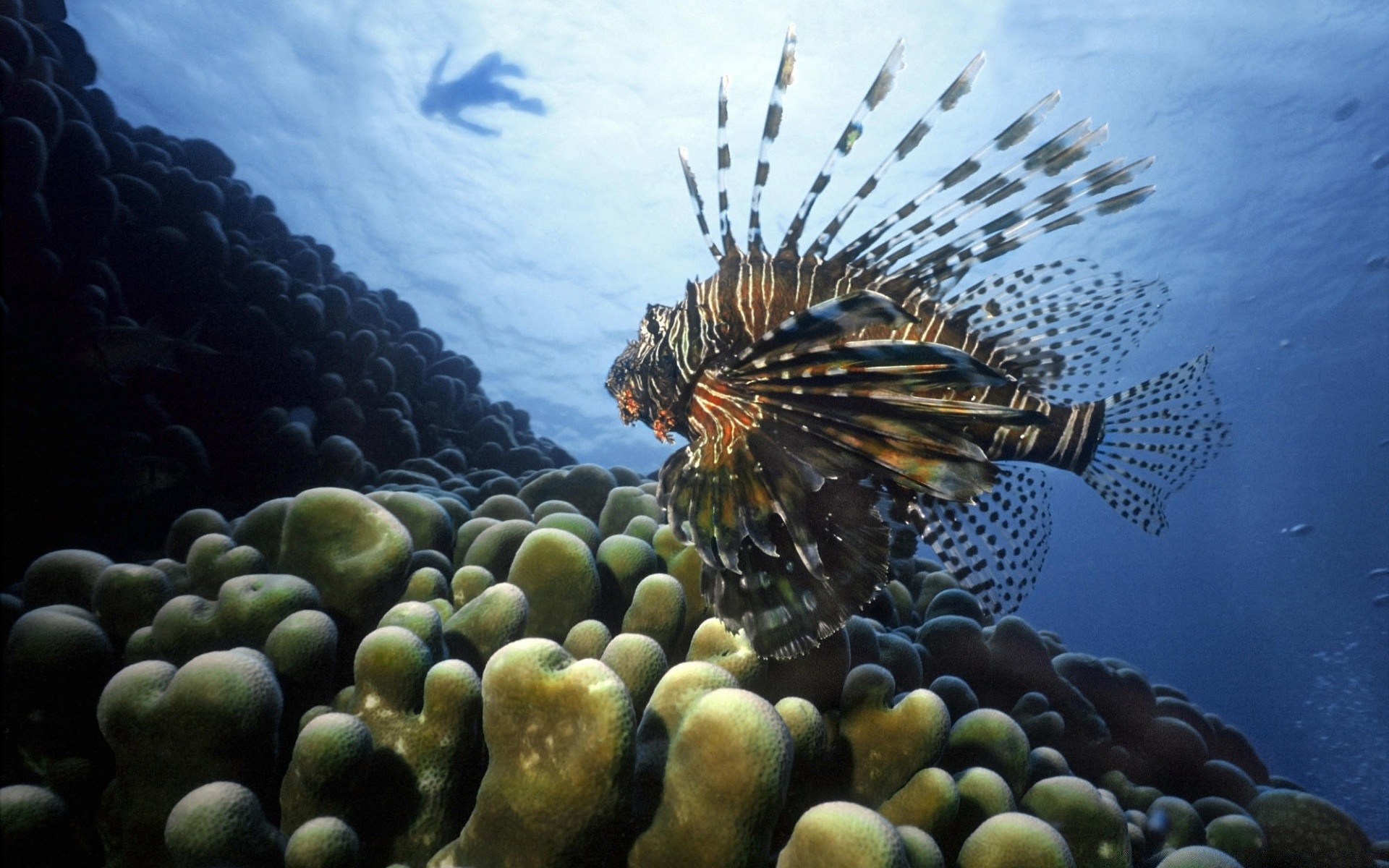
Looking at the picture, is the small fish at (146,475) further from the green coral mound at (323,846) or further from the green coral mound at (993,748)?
the green coral mound at (993,748)

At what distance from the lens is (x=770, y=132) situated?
250 centimetres

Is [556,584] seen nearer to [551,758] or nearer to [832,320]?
[551,758]

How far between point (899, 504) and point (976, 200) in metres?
1.24

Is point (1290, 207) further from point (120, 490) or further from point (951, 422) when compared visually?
point (120, 490)

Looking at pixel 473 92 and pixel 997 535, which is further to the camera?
Result: pixel 473 92

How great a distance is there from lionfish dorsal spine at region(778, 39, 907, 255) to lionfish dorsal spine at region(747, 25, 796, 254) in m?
0.14

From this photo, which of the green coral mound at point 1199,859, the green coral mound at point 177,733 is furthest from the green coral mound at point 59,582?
the green coral mound at point 1199,859

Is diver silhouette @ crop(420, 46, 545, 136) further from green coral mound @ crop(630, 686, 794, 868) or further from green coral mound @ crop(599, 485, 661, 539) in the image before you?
green coral mound @ crop(630, 686, 794, 868)

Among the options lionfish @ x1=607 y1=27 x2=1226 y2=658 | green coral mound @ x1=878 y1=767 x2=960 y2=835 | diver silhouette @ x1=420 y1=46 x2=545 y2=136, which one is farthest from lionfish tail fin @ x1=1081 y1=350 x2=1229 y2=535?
diver silhouette @ x1=420 y1=46 x2=545 y2=136

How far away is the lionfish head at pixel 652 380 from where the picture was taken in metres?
2.51

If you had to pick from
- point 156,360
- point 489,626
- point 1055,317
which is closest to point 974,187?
point 1055,317

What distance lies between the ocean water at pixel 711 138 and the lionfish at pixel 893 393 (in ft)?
48.1

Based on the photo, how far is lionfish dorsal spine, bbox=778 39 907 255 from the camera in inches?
90.2

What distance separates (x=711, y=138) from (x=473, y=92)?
29.1 ft
